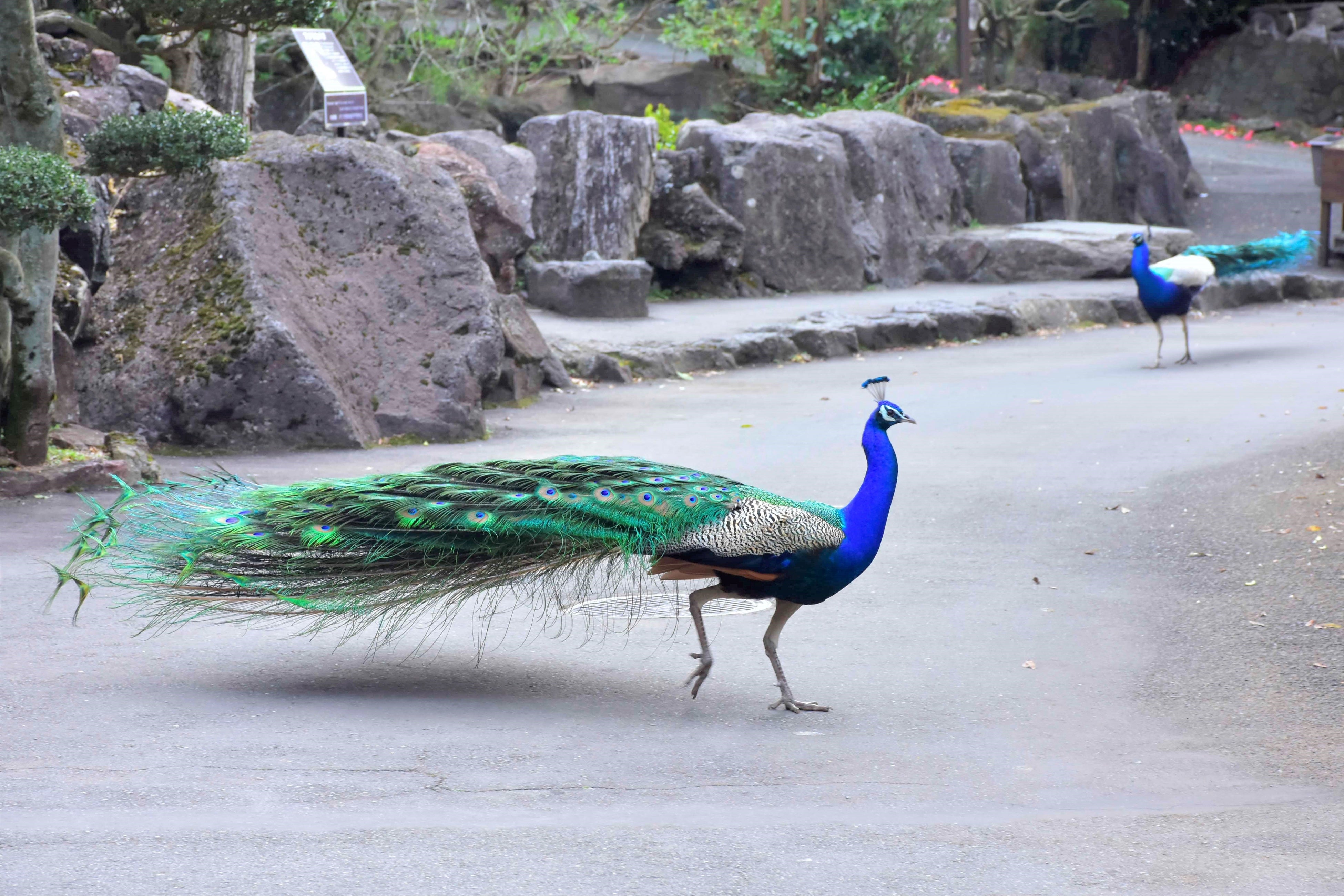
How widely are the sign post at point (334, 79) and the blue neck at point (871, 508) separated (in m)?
7.50

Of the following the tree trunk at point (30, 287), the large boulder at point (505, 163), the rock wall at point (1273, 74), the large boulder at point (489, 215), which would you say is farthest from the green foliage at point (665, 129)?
the rock wall at point (1273, 74)

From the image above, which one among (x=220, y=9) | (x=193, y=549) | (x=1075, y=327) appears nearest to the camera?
(x=193, y=549)

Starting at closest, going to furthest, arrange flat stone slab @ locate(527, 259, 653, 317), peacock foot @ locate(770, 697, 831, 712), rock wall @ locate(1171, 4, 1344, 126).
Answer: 1. peacock foot @ locate(770, 697, 831, 712)
2. flat stone slab @ locate(527, 259, 653, 317)
3. rock wall @ locate(1171, 4, 1344, 126)

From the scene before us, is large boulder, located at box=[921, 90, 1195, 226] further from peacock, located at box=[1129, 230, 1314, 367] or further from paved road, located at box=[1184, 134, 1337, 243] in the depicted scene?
peacock, located at box=[1129, 230, 1314, 367]

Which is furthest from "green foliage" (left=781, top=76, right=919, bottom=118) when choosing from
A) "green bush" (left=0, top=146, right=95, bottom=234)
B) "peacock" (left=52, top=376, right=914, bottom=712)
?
"peacock" (left=52, top=376, right=914, bottom=712)

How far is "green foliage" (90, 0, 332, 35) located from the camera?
841 centimetres

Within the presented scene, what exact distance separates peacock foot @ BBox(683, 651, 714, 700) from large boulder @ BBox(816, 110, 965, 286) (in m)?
14.2

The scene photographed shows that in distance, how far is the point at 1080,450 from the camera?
968 cm

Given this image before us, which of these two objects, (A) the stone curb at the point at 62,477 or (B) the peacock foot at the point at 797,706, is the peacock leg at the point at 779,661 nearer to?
(B) the peacock foot at the point at 797,706

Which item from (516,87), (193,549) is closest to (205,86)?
(516,87)

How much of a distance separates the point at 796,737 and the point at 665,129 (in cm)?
1606

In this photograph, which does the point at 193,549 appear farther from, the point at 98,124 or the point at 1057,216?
the point at 1057,216

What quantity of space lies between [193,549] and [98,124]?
6.63 metres

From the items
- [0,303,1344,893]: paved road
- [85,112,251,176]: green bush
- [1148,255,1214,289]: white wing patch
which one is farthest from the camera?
A: [1148,255,1214,289]: white wing patch
